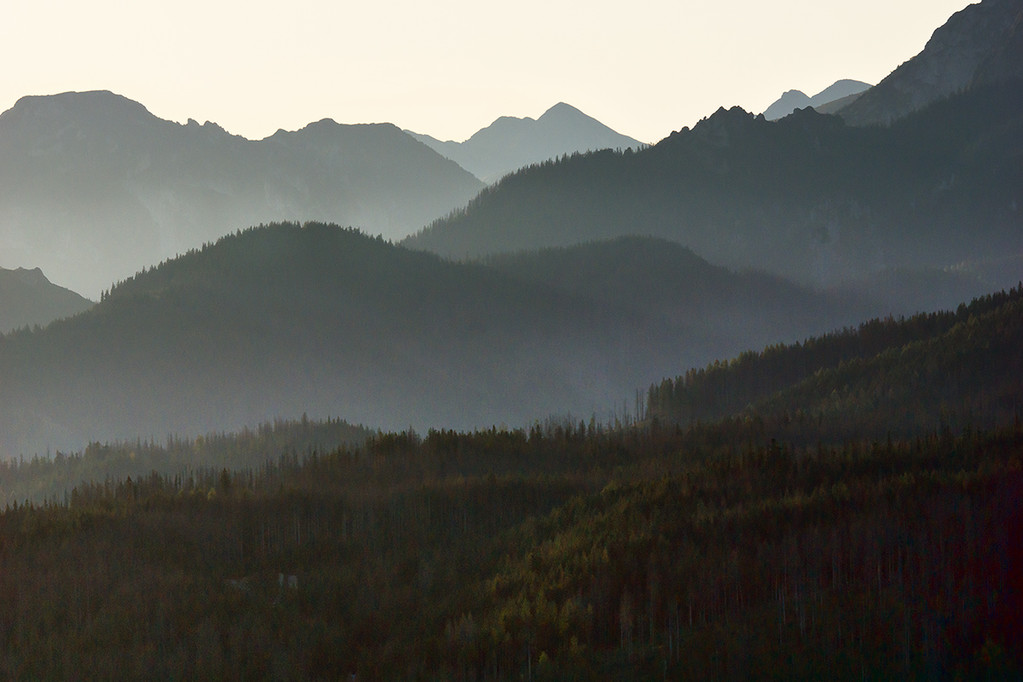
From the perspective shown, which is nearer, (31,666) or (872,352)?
(31,666)

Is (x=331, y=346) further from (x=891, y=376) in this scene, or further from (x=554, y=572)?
(x=554, y=572)

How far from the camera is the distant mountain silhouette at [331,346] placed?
411ft

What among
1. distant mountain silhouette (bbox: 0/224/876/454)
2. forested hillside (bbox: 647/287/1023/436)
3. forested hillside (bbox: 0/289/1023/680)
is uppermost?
distant mountain silhouette (bbox: 0/224/876/454)

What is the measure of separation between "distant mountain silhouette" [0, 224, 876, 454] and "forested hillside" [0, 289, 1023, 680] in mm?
97079

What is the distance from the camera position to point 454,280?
567ft

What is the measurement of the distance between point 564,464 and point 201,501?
38.5ft

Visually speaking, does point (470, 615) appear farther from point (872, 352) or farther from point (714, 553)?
point (872, 352)

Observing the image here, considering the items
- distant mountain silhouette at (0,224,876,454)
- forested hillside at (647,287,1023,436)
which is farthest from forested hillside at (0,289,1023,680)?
distant mountain silhouette at (0,224,876,454)

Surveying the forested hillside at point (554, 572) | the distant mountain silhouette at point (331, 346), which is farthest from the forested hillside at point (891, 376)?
the distant mountain silhouette at point (331, 346)

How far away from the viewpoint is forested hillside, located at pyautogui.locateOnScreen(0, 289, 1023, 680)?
14.6 m

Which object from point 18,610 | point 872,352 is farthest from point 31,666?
point 872,352

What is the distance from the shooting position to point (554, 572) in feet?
61.2

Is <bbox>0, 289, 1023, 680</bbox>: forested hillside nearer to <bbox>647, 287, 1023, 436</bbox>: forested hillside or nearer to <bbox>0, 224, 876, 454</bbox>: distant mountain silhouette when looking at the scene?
<bbox>647, 287, 1023, 436</bbox>: forested hillside

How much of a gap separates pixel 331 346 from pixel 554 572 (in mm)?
132253
